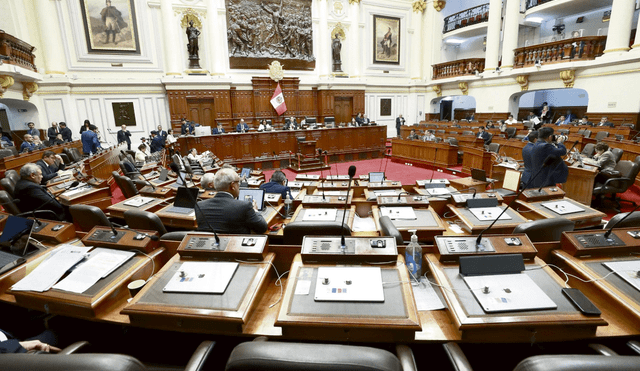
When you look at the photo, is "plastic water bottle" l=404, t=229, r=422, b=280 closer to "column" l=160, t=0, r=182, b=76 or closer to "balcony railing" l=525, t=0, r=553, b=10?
"column" l=160, t=0, r=182, b=76

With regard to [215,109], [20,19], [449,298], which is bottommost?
[449,298]

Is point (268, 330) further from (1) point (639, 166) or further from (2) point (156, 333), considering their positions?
(1) point (639, 166)

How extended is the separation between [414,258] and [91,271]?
75.3 inches

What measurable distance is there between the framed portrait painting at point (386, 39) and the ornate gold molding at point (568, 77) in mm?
7077

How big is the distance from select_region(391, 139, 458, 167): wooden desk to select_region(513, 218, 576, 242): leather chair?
19.2 feet

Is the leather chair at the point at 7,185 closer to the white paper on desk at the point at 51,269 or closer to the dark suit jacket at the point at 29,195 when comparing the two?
the dark suit jacket at the point at 29,195

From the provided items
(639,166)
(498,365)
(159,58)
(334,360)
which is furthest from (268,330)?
(159,58)

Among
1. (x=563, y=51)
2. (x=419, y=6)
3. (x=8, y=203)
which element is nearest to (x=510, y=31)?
(x=563, y=51)

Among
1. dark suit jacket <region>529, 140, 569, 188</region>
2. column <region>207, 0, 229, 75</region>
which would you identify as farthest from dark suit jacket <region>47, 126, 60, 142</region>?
dark suit jacket <region>529, 140, 569, 188</region>

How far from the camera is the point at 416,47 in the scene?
50.8 ft

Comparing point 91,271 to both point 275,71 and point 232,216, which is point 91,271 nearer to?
point 232,216

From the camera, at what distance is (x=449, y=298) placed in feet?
4.89

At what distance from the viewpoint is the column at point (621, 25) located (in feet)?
28.3

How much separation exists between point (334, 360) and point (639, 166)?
6215mm
